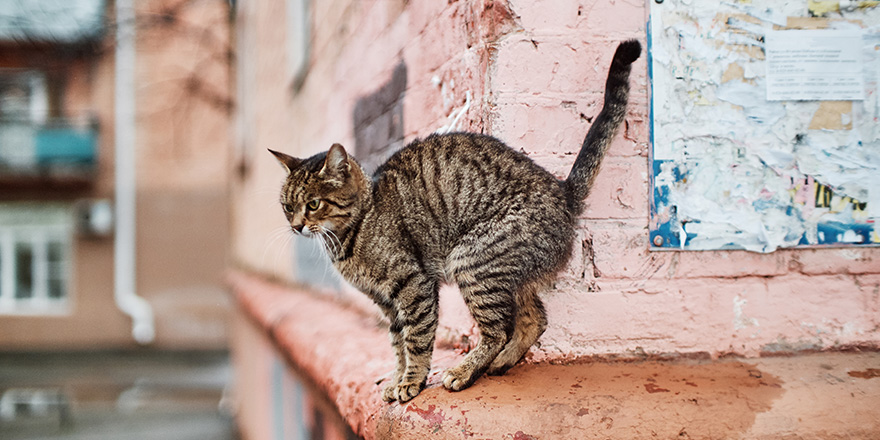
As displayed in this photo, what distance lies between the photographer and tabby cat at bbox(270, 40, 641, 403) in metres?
1.43

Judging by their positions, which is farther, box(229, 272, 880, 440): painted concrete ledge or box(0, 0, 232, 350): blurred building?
box(0, 0, 232, 350): blurred building

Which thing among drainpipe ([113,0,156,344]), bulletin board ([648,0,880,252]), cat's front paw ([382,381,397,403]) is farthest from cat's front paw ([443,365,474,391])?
drainpipe ([113,0,156,344])

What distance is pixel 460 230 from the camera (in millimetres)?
1539

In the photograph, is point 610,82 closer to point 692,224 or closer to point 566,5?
point 566,5

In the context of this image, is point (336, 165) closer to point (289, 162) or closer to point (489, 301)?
point (289, 162)

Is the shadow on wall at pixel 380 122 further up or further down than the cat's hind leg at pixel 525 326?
further up

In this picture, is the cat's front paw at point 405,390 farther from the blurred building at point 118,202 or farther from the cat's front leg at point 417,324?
the blurred building at point 118,202

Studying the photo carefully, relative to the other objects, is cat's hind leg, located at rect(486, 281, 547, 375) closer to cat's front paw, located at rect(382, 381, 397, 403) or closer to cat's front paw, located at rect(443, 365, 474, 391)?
cat's front paw, located at rect(443, 365, 474, 391)

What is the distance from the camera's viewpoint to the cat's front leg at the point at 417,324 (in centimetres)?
147

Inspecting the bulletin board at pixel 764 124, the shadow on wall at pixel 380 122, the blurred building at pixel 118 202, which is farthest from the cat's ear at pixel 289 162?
the blurred building at pixel 118 202

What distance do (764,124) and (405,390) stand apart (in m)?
1.12

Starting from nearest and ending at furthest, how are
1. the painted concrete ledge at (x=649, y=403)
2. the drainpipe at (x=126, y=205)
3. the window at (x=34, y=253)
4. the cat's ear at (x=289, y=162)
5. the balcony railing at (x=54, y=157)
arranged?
the painted concrete ledge at (x=649, y=403) < the cat's ear at (x=289, y=162) < the drainpipe at (x=126, y=205) < the balcony railing at (x=54, y=157) < the window at (x=34, y=253)

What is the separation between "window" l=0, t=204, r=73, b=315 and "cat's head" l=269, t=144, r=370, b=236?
41.0ft

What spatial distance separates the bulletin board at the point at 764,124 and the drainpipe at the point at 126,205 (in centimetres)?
1176
